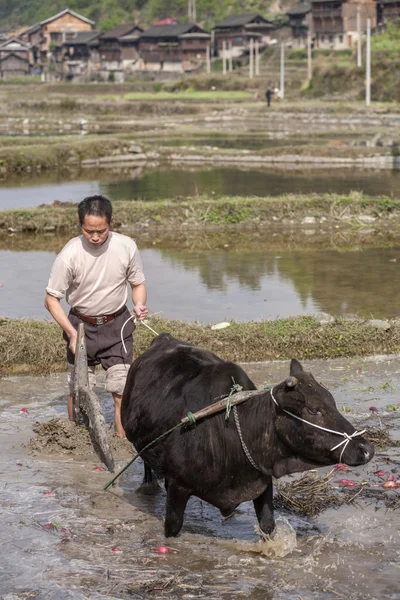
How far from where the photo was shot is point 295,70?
74.7 m

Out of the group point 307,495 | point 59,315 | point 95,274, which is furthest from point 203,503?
point 95,274

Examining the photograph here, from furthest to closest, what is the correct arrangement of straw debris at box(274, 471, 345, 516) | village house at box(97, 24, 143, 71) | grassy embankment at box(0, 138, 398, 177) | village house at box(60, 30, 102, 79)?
village house at box(60, 30, 102, 79)
village house at box(97, 24, 143, 71)
grassy embankment at box(0, 138, 398, 177)
straw debris at box(274, 471, 345, 516)

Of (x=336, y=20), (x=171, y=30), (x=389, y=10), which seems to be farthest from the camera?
(x=171, y=30)

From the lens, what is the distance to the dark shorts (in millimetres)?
6477

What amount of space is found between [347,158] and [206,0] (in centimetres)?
8070

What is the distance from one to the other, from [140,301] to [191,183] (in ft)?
62.0

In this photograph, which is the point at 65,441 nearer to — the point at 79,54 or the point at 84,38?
the point at 84,38

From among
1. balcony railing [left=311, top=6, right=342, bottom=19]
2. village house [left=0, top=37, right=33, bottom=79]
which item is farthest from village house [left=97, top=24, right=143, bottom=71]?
balcony railing [left=311, top=6, right=342, bottom=19]

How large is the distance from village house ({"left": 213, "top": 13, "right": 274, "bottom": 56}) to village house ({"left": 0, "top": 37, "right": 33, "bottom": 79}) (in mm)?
25977

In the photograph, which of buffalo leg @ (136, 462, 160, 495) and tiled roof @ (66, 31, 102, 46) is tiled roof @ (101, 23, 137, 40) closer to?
tiled roof @ (66, 31, 102, 46)

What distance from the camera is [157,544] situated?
5.41 meters

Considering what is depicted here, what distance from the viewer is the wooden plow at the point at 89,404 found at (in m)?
6.09

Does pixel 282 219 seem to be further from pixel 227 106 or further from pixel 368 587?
pixel 227 106

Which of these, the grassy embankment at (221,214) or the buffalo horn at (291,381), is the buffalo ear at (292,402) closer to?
the buffalo horn at (291,381)
